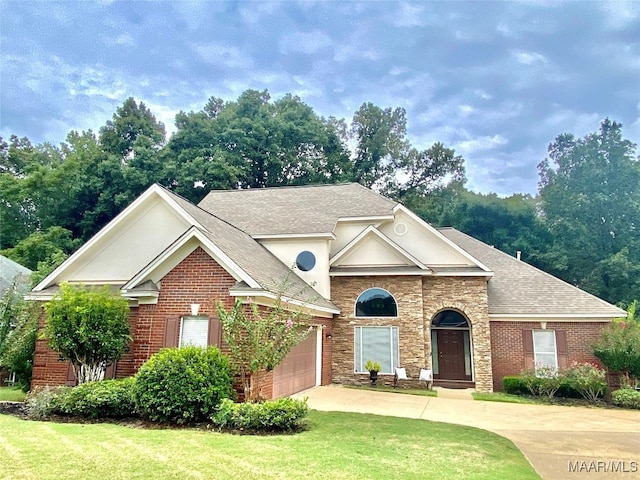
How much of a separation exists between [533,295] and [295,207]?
1090 cm

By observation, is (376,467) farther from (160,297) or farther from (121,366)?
(121,366)

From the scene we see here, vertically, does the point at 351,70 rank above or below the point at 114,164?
below

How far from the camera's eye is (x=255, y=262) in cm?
1302

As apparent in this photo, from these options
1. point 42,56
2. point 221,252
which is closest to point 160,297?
point 221,252

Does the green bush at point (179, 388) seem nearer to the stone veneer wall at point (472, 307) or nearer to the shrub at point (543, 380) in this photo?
the stone veneer wall at point (472, 307)

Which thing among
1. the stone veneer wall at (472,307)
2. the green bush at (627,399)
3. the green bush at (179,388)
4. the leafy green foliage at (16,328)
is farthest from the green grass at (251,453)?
the stone veneer wall at (472,307)

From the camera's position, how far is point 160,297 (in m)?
10.9

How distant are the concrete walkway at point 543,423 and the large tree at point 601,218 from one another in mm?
21610

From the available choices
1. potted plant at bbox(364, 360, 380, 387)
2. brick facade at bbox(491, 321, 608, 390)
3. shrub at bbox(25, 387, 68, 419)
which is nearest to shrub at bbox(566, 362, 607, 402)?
brick facade at bbox(491, 321, 608, 390)

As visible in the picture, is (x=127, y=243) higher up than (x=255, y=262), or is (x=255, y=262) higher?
(x=127, y=243)

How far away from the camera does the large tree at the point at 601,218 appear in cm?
3119

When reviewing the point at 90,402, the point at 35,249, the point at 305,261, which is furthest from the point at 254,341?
the point at 35,249

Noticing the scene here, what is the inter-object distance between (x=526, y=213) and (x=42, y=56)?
115ft

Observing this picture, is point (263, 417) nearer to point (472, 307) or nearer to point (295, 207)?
point (472, 307)
